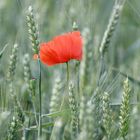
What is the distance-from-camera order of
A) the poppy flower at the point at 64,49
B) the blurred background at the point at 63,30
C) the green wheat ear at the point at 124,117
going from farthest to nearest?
the blurred background at the point at 63,30
the poppy flower at the point at 64,49
the green wheat ear at the point at 124,117

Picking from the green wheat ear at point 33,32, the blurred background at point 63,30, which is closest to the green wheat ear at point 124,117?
the green wheat ear at point 33,32

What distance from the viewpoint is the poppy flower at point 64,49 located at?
1596mm

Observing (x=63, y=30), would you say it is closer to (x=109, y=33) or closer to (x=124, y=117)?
(x=109, y=33)

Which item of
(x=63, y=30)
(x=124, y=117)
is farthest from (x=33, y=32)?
(x=63, y=30)

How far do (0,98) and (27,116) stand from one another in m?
0.18

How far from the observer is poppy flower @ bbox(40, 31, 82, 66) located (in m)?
1.60

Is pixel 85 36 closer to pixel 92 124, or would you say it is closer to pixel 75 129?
pixel 92 124

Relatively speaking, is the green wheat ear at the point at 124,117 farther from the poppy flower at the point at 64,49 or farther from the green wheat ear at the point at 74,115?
the poppy flower at the point at 64,49

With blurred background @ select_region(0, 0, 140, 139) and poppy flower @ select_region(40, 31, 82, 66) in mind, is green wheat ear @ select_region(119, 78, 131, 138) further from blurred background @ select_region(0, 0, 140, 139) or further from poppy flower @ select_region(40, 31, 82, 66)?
blurred background @ select_region(0, 0, 140, 139)

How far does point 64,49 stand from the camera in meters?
1.59

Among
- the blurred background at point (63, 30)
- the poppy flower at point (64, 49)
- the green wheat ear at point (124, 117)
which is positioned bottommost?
the green wheat ear at point (124, 117)

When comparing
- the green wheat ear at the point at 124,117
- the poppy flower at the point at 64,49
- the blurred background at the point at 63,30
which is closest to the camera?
the green wheat ear at the point at 124,117

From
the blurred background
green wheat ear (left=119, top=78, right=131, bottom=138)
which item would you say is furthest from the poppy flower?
the blurred background

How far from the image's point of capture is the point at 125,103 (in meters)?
1.40
